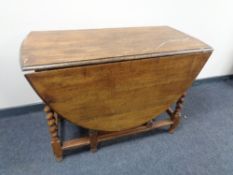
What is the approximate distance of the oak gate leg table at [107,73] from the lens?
3.11ft

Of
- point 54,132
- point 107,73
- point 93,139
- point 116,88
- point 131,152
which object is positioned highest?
point 107,73

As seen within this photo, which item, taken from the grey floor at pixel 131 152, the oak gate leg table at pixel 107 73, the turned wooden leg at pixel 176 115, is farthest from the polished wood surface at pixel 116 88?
the grey floor at pixel 131 152

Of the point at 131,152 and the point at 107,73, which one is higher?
the point at 107,73

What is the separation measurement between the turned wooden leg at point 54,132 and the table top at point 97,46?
288mm

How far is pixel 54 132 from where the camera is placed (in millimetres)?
1198

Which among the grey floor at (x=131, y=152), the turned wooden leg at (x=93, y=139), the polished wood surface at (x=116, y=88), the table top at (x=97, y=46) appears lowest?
the grey floor at (x=131, y=152)

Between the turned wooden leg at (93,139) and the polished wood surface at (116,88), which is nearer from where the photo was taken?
the polished wood surface at (116,88)

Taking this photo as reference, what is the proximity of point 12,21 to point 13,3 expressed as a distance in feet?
0.38

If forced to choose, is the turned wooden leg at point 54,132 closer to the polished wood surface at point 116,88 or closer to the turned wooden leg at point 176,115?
the polished wood surface at point 116,88

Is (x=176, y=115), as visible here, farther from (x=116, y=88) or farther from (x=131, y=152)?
(x=116, y=88)

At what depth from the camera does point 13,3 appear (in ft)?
4.04

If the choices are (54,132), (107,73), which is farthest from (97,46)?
(54,132)

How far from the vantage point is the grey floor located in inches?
51.6

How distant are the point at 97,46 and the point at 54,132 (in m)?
0.59
